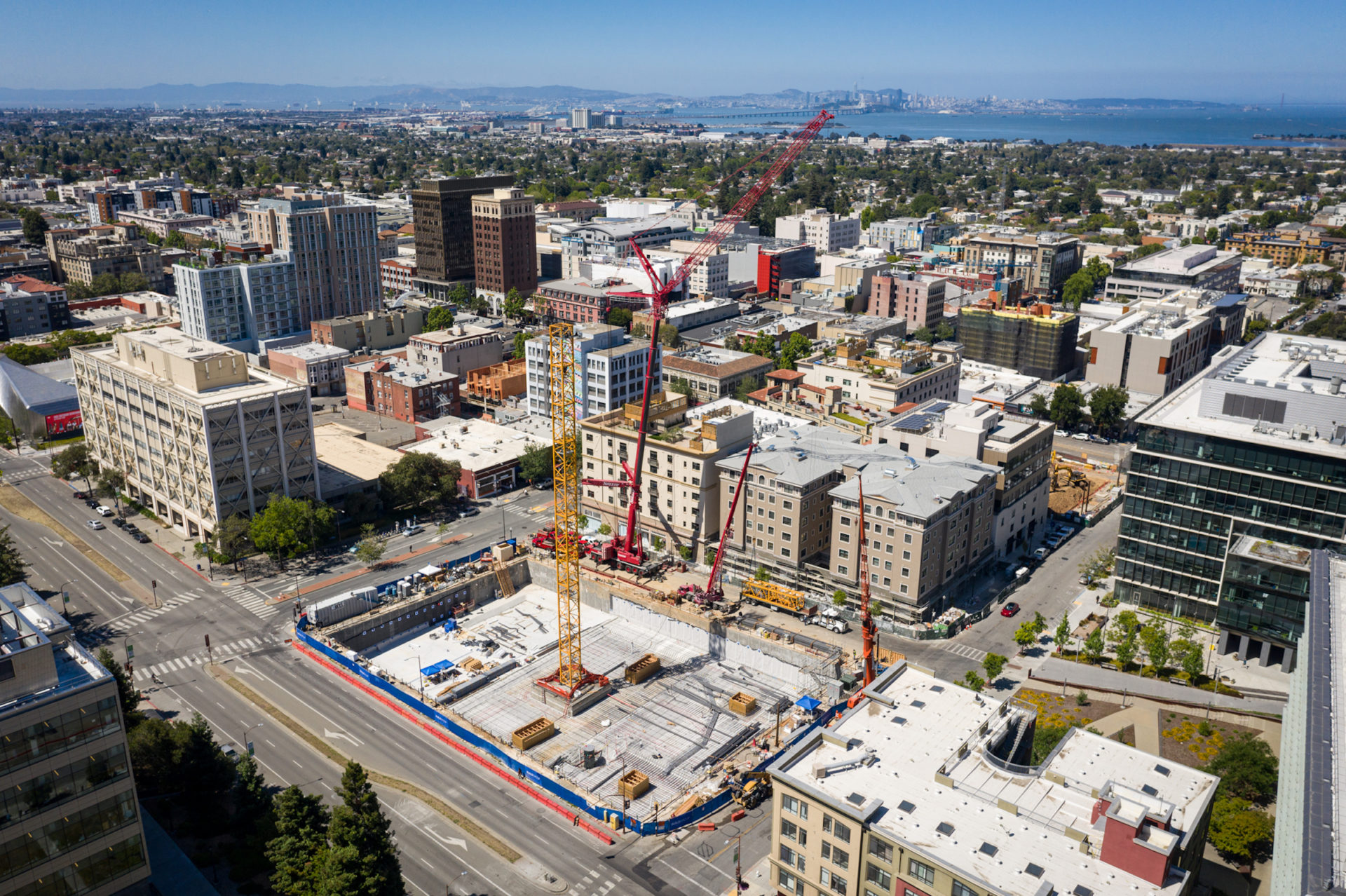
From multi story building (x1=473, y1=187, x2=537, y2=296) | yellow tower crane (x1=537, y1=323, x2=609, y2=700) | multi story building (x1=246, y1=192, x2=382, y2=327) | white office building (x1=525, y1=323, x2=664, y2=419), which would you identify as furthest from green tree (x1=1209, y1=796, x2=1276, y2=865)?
multi story building (x1=473, y1=187, x2=537, y2=296)

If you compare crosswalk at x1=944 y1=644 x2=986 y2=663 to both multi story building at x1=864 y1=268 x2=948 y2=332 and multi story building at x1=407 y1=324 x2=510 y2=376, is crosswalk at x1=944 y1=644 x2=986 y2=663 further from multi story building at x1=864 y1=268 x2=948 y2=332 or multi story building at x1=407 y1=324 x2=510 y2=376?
multi story building at x1=864 y1=268 x2=948 y2=332

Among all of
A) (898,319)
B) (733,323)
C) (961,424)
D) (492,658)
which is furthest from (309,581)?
(898,319)

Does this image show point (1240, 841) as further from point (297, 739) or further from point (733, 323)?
point (733, 323)

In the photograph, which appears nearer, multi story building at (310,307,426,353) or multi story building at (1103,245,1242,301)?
multi story building at (310,307,426,353)

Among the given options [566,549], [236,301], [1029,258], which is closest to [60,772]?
[566,549]

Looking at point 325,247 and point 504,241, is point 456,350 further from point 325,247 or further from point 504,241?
point 504,241

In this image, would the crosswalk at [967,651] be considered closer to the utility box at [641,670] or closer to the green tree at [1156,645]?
the green tree at [1156,645]
